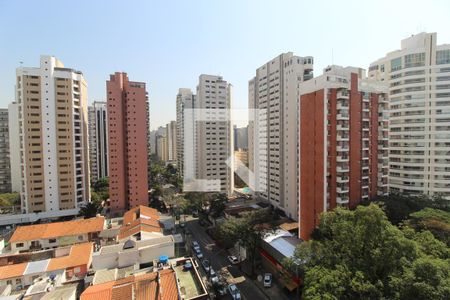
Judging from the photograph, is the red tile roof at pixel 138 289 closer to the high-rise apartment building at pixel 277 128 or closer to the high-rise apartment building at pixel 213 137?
the high-rise apartment building at pixel 277 128

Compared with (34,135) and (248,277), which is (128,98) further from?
(248,277)

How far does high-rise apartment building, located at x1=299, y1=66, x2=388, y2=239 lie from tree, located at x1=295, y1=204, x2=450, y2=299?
5.37 m

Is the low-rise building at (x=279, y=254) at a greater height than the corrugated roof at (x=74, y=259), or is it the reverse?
the corrugated roof at (x=74, y=259)

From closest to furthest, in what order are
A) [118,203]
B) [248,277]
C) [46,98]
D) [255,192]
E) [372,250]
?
[372,250], [248,277], [46,98], [118,203], [255,192]

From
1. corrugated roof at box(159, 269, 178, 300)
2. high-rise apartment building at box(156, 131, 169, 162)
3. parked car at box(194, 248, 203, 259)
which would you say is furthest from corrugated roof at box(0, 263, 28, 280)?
high-rise apartment building at box(156, 131, 169, 162)

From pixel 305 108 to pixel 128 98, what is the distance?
18.0 m

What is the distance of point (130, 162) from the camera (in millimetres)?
25078

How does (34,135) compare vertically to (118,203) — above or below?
above

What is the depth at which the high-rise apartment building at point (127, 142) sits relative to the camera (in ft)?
80.9

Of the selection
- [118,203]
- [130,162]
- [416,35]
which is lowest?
[118,203]

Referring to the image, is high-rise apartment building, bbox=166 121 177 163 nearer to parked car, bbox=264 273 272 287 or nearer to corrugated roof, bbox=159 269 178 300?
parked car, bbox=264 273 272 287

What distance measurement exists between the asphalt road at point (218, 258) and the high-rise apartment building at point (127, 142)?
6.92 metres

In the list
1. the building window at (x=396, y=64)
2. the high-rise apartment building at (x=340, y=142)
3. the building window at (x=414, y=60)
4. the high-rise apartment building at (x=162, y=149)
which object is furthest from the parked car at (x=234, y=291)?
the high-rise apartment building at (x=162, y=149)

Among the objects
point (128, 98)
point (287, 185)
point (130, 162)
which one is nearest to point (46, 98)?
point (128, 98)
